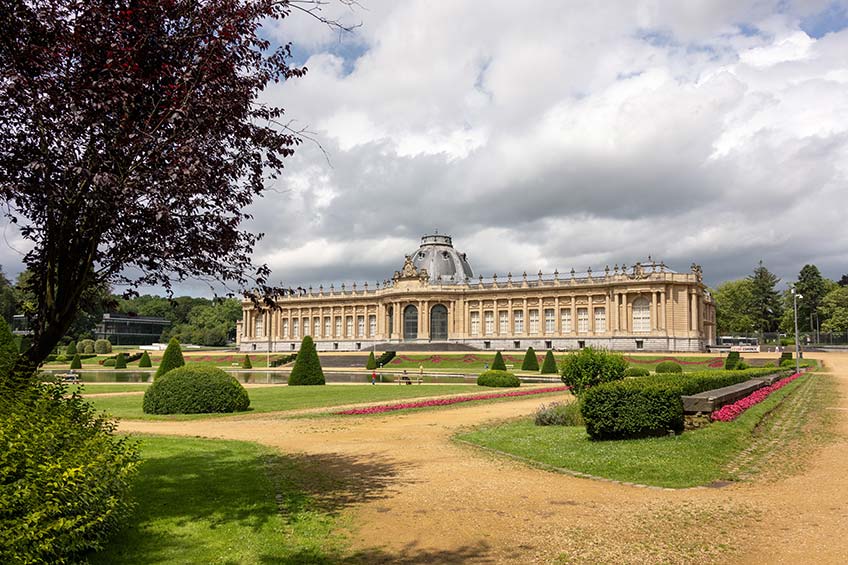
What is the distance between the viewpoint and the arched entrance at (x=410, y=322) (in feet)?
285

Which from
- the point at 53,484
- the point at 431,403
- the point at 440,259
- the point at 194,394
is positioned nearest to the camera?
the point at 53,484

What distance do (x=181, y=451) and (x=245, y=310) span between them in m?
93.0

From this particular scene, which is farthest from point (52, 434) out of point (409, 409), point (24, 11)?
point (409, 409)

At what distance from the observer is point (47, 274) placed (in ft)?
23.0

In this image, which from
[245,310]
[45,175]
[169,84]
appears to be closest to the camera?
[45,175]

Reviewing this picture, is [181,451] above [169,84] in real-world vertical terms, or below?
below

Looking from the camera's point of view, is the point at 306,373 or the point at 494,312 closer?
the point at 306,373

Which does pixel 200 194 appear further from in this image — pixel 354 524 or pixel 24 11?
pixel 354 524

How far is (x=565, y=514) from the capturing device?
740 cm

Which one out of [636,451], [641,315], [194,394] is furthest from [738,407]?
[641,315]

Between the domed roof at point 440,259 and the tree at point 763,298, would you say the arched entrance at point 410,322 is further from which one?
the tree at point 763,298

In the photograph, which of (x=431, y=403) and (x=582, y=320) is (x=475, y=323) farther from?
(x=431, y=403)

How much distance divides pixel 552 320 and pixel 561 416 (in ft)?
215

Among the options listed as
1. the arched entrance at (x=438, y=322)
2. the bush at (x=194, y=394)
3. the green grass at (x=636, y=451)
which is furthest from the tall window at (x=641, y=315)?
the bush at (x=194, y=394)
